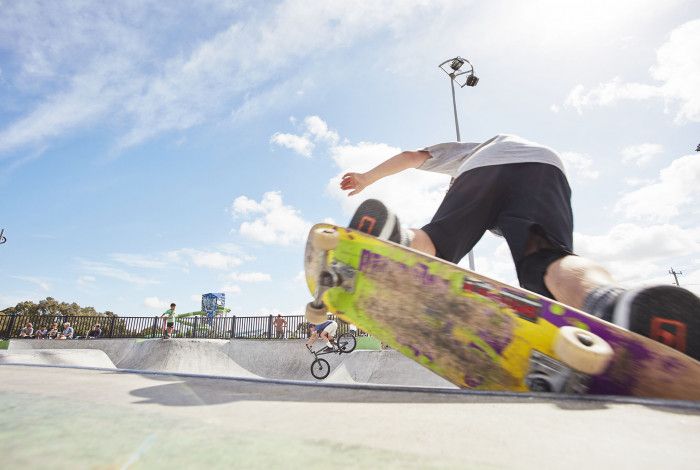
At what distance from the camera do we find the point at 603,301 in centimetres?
125

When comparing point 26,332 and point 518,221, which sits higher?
point 518,221

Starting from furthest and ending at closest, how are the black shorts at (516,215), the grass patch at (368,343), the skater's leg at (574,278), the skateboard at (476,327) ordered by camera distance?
the grass patch at (368,343) → the black shorts at (516,215) → the skater's leg at (574,278) → the skateboard at (476,327)

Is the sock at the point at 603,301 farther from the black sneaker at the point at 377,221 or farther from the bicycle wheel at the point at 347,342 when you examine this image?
the bicycle wheel at the point at 347,342

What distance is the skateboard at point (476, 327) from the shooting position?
100 centimetres

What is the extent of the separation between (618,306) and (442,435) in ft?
2.95

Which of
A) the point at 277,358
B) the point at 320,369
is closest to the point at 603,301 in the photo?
the point at 320,369

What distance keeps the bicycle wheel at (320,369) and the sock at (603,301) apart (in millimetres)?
9149

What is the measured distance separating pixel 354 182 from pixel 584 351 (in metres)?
1.79

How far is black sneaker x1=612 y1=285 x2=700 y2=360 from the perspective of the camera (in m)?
1.06

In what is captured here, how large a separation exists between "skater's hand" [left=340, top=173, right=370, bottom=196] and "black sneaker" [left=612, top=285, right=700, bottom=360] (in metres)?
1.65

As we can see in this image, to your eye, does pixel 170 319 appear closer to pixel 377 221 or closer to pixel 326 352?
pixel 326 352

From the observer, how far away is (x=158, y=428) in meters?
0.65

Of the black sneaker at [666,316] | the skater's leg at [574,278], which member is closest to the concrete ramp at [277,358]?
the skater's leg at [574,278]

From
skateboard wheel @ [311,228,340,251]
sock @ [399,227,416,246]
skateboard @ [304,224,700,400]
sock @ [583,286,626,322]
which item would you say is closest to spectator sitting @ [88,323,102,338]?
skateboard @ [304,224,700,400]
